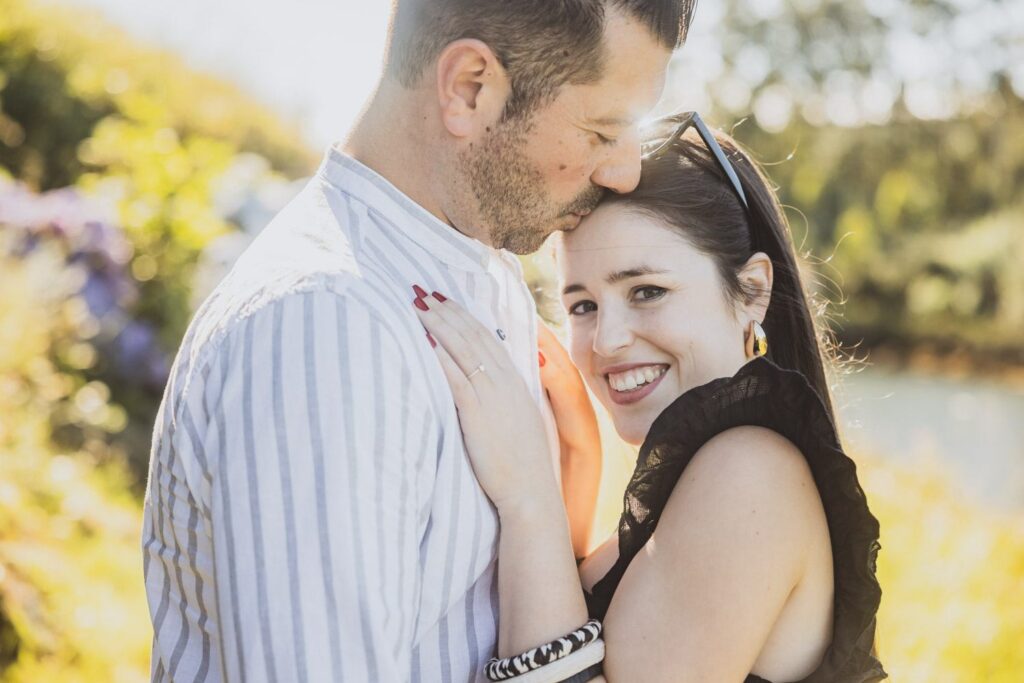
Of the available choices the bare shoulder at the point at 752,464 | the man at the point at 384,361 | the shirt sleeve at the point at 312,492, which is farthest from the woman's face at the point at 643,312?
the shirt sleeve at the point at 312,492

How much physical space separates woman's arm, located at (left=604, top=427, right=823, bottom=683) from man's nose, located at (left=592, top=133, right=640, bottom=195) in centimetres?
54

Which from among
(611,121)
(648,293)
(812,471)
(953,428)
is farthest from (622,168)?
(953,428)

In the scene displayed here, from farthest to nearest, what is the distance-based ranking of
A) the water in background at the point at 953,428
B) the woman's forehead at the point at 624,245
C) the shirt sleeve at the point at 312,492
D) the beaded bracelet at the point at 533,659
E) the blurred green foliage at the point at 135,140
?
1. the water in background at the point at 953,428
2. the blurred green foliage at the point at 135,140
3. the woman's forehead at the point at 624,245
4. the beaded bracelet at the point at 533,659
5. the shirt sleeve at the point at 312,492

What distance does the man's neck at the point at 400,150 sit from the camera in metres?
1.65

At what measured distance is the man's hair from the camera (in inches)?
63.0

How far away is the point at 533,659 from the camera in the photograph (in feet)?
4.97

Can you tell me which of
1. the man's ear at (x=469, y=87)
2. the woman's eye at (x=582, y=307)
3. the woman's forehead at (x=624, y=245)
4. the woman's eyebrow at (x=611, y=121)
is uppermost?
the man's ear at (x=469, y=87)

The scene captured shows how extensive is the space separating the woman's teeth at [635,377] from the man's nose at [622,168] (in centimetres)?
40

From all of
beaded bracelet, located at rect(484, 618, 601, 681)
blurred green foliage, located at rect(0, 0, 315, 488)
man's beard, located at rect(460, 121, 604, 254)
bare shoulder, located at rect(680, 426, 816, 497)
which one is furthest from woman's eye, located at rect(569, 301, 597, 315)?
blurred green foliage, located at rect(0, 0, 315, 488)

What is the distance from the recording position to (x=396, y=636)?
125 centimetres

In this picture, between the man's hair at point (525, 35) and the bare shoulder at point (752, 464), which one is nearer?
the man's hair at point (525, 35)

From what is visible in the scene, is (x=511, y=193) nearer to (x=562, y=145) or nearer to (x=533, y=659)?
(x=562, y=145)

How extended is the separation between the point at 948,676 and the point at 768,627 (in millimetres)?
3191

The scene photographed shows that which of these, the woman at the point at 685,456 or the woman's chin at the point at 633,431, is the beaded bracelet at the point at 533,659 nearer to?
the woman at the point at 685,456
